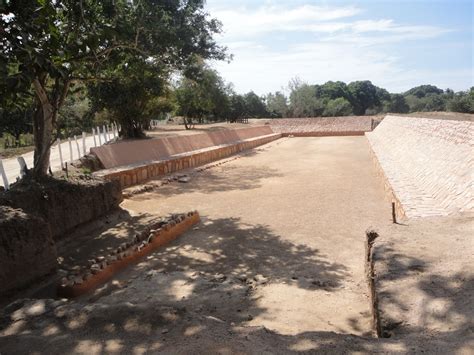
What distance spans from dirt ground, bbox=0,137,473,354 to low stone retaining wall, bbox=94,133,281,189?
4.93 feet

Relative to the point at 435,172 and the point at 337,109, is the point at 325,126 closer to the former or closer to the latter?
the point at 337,109

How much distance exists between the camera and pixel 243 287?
17.3ft

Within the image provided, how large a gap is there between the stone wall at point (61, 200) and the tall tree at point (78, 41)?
672 millimetres

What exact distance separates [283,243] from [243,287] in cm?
214

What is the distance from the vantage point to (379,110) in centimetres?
7750

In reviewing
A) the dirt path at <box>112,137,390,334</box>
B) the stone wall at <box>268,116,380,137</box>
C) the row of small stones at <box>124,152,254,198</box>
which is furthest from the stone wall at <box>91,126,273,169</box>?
the stone wall at <box>268,116,380,137</box>

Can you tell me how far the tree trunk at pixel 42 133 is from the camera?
787cm

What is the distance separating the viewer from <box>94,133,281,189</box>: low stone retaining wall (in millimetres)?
12719

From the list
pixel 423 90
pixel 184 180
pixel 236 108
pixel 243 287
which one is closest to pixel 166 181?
pixel 184 180

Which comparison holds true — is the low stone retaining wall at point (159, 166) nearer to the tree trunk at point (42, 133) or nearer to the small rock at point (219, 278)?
the tree trunk at point (42, 133)

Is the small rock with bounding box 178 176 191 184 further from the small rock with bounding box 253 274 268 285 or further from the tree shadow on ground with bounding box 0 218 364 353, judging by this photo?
the small rock with bounding box 253 274 268 285

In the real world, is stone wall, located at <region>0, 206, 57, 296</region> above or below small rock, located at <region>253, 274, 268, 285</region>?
above

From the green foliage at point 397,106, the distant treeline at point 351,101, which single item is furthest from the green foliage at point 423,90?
the green foliage at point 397,106

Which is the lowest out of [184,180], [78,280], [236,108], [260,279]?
[260,279]
